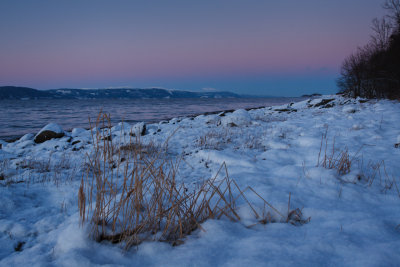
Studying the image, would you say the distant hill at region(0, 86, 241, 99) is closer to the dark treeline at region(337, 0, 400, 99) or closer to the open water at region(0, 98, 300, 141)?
the open water at region(0, 98, 300, 141)

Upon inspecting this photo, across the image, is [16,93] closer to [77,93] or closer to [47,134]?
[77,93]

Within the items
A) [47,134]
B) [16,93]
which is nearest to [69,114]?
[47,134]

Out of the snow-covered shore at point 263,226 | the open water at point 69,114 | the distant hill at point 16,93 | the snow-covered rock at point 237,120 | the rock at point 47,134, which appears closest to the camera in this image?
the snow-covered shore at point 263,226

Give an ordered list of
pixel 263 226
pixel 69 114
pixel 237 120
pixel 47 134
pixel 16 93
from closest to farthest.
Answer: pixel 263 226
pixel 47 134
pixel 237 120
pixel 69 114
pixel 16 93

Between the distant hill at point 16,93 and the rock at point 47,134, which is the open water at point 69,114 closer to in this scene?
the rock at point 47,134

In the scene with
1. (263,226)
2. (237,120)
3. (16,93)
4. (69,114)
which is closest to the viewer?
(263,226)

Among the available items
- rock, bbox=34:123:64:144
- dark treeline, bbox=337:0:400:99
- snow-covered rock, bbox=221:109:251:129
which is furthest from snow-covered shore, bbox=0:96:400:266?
dark treeline, bbox=337:0:400:99

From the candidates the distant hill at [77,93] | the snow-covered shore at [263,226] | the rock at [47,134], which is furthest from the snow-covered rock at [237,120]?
the distant hill at [77,93]

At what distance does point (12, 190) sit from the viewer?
2828 mm

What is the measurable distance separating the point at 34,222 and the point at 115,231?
1.10 metres

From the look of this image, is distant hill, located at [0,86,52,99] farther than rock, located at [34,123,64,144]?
Yes

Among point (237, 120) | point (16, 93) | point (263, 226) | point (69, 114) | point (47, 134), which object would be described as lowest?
point (47, 134)

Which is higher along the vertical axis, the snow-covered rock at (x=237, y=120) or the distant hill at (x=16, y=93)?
the distant hill at (x=16, y=93)

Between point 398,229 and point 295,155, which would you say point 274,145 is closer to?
point 295,155
